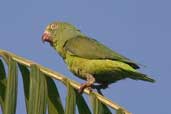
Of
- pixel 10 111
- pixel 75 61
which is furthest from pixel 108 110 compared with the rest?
pixel 75 61

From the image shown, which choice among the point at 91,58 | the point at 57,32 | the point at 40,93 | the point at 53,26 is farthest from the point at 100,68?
the point at 40,93

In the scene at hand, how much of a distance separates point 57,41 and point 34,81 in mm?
2299

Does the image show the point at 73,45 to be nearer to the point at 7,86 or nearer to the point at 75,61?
the point at 75,61

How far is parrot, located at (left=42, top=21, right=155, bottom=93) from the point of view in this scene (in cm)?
375

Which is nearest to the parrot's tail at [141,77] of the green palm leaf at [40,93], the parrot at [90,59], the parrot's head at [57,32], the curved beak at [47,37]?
the parrot at [90,59]

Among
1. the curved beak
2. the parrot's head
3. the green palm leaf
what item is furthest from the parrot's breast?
the green palm leaf

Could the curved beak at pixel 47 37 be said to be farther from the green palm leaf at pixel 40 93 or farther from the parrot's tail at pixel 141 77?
the green palm leaf at pixel 40 93

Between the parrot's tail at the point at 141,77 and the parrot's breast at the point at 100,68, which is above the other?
the parrot's tail at the point at 141,77

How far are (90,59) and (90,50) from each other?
0.35 ft

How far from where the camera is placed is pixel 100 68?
13.1 feet

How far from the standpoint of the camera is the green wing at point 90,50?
385cm

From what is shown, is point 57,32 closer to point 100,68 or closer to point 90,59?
point 90,59

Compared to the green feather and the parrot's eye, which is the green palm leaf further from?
the parrot's eye

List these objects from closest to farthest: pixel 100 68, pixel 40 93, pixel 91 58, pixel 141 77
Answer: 1. pixel 40 93
2. pixel 141 77
3. pixel 100 68
4. pixel 91 58
